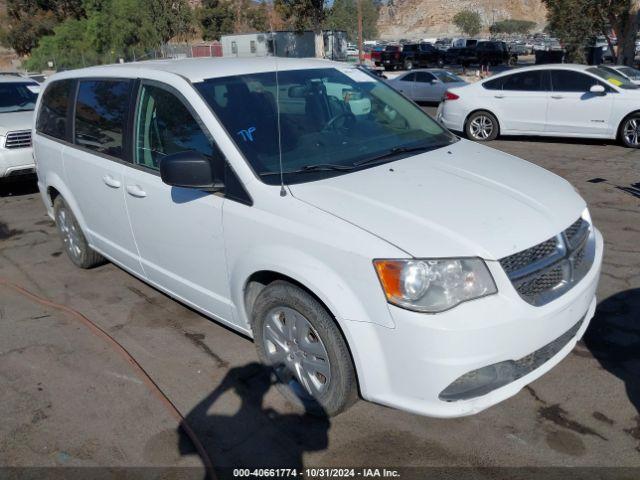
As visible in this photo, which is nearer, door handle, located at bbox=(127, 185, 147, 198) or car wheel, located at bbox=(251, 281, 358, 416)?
car wheel, located at bbox=(251, 281, 358, 416)

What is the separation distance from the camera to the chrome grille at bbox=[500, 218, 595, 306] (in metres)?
2.77

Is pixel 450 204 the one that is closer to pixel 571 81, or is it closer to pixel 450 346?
pixel 450 346

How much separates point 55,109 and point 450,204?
396cm

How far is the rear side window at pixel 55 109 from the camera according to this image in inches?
201

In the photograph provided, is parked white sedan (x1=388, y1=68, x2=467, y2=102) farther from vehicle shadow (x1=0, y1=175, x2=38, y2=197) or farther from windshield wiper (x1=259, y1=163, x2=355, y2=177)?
windshield wiper (x1=259, y1=163, x2=355, y2=177)

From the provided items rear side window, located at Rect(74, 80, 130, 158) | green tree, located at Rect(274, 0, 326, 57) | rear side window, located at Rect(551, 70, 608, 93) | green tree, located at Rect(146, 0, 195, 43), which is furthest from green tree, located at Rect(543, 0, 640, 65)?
rear side window, located at Rect(74, 80, 130, 158)

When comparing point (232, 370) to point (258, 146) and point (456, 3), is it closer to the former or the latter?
point (258, 146)

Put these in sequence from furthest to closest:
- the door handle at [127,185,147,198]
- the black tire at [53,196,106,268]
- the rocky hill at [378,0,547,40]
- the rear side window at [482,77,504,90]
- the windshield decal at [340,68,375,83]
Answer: the rocky hill at [378,0,547,40] → the rear side window at [482,77,504,90] → the black tire at [53,196,106,268] → the windshield decal at [340,68,375,83] → the door handle at [127,185,147,198]

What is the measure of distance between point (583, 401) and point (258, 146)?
2366 millimetres

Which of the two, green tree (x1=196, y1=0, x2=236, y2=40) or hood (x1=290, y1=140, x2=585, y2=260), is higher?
green tree (x1=196, y1=0, x2=236, y2=40)

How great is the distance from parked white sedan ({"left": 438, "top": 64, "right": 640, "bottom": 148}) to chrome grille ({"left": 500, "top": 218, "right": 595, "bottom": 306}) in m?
8.22

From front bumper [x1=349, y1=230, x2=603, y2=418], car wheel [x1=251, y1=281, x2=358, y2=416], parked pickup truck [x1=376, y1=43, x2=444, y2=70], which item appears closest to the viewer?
front bumper [x1=349, y1=230, x2=603, y2=418]

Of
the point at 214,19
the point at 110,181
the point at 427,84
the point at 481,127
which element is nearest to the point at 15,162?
the point at 110,181

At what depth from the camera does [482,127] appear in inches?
468
